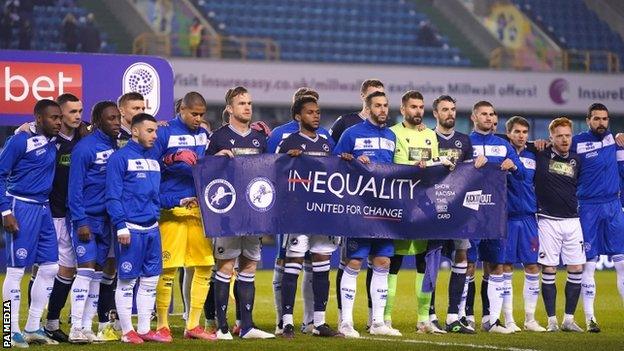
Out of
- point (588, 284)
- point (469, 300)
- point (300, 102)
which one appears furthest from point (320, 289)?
point (588, 284)

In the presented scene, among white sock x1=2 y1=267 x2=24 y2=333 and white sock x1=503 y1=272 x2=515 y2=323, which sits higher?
white sock x1=2 y1=267 x2=24 y2=333

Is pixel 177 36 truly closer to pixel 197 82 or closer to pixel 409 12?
pixel 197 82

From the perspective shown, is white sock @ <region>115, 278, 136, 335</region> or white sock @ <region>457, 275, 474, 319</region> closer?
white sock @ <region>115, 278, 136, 335</region>

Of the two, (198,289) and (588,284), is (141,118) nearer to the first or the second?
(198,289)

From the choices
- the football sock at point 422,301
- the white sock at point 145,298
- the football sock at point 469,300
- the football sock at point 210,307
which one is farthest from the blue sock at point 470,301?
the white sock at point 145,298

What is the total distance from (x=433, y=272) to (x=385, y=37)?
59.8ft

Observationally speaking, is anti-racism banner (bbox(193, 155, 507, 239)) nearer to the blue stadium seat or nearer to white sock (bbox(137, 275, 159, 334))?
white sock (bbox(137, 275, 159, 334))

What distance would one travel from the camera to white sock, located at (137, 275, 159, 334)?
9.30m

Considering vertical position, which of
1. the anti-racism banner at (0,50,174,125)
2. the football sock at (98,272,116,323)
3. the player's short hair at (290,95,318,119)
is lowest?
the football sock at (98,272,116,323)

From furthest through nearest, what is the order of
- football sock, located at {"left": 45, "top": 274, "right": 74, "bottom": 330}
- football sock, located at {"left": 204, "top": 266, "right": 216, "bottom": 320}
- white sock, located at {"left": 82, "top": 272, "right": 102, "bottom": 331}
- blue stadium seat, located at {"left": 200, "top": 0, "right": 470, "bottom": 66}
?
blue stadium seat, located at {"left": 200, "top": 0, "right": 470, "bottom": 66} < football sock, located at {"left": 204, "top": 266, "right": 216, "bottom": 320} < football sock, located at {"left": 45, "top": 274, "right": 74, "bottom": 330} < white sock, located at {"left": 82, "top": 272, "right": 102, "bottom": 331}

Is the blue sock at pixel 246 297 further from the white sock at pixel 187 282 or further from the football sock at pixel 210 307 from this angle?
the football sock at pixel 210 307

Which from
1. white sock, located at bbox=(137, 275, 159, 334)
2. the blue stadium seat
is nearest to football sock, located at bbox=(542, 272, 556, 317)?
white sock, located at bbox=(137, 275, 159, 334)

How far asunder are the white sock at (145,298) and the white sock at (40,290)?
677 millimetres

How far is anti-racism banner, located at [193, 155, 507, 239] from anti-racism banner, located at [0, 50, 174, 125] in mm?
2864
